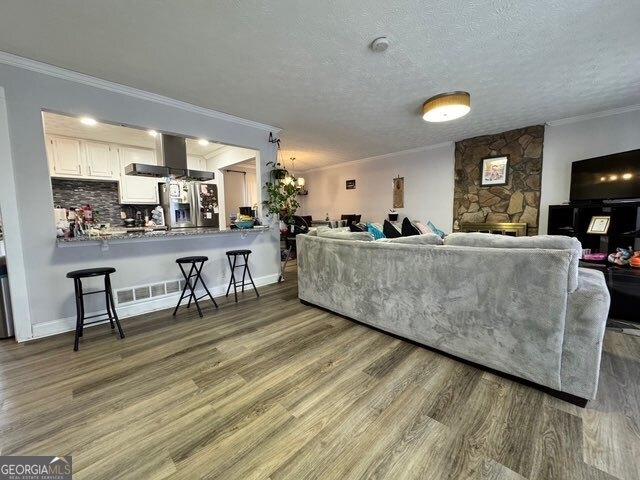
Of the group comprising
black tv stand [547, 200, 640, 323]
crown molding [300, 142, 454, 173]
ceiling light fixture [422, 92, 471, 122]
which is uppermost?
crown molding [300, 142, 454, 173]

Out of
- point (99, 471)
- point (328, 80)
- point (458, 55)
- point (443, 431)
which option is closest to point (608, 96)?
point (458, 55)

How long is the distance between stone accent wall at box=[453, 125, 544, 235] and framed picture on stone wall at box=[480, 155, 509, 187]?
0.06 m

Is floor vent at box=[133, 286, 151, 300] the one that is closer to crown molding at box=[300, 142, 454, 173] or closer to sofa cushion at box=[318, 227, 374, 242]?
sofa cushion at box=[318, 227, 374, 242]

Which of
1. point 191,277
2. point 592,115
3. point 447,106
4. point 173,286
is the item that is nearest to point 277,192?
point 191,277

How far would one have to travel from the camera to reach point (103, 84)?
2.54m

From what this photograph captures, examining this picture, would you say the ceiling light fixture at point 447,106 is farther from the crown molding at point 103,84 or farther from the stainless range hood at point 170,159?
the stainless range hood at point 170,159

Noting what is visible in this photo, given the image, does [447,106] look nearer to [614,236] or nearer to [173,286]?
[614,236]

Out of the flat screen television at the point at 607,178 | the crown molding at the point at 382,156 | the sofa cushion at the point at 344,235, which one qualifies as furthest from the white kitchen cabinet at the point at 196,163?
the flat screen television at the point at 607,178

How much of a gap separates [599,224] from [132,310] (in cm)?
589

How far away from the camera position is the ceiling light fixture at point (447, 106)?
2748mm

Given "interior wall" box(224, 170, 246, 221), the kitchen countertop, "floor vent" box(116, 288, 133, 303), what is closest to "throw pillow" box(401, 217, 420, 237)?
the kitchen countertop

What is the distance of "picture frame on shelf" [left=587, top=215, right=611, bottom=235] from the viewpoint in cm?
322

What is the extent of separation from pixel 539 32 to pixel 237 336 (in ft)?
11.6

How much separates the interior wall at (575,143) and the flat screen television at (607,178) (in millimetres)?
286
